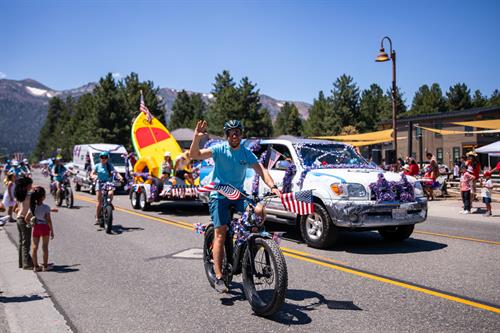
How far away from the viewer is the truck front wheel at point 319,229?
311 inches

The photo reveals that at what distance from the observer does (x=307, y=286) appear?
18.8 feet

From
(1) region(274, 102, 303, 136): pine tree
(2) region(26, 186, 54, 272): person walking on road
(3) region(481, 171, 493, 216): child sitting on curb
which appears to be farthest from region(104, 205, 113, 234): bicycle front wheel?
(1) region(274, 102, 303, 136): pine tree

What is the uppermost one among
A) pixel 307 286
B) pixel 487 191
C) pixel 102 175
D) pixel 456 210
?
pixel 102 175

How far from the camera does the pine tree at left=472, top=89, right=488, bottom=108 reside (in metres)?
79.9

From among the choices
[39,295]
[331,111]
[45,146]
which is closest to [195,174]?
[39,295]

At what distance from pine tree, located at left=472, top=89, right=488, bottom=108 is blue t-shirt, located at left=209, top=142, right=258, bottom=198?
274 ft

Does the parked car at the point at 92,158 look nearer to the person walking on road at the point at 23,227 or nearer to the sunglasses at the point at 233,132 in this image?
the person walking on road at the point at 23,227

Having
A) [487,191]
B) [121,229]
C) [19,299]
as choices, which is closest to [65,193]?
[121,229]

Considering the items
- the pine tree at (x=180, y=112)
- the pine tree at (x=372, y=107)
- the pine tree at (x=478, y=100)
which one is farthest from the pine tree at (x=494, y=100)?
the pine tree at (x=180, y=112)

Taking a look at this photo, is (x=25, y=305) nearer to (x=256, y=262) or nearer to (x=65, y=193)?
(x=256, y=262)

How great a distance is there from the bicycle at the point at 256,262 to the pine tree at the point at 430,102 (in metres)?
76.0

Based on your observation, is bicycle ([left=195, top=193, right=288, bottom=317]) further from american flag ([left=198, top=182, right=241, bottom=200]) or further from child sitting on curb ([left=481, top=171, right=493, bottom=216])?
child sitting on curb ([left=481, top=171, right=493, bottom=216])

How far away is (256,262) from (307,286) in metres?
1.20

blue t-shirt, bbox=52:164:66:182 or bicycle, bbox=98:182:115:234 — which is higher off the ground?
blue t-shirt, bbox=52:164:66:182
